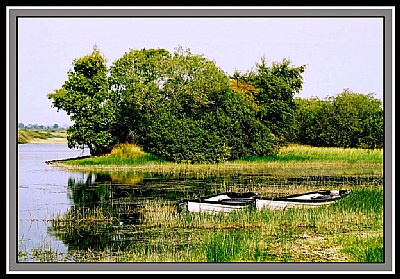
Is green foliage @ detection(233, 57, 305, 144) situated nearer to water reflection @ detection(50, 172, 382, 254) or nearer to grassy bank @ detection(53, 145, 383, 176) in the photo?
grassy bank @ detection(53, 145, 383, 176)

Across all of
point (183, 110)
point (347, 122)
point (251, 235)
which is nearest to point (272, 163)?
point (347, 122)

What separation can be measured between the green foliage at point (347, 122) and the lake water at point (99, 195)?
5479 mm

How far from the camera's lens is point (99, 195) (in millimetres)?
11414

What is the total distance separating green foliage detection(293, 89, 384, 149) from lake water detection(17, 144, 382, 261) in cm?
548

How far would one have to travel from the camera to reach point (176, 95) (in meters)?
20.3

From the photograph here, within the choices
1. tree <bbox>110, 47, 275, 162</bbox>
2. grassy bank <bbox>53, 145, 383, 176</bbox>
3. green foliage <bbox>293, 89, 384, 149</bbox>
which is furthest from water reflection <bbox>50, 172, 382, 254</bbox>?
green foliage <bbox>293, 89, 384, 149</bbox>

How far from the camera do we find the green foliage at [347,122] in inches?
766

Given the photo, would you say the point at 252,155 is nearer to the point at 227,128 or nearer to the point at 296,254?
the point at 227,128

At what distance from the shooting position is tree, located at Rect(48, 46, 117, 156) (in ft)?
66.3

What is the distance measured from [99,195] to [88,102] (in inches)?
368
